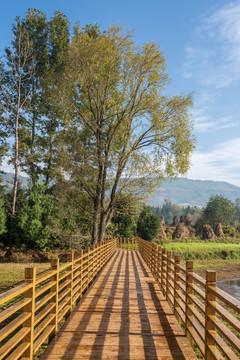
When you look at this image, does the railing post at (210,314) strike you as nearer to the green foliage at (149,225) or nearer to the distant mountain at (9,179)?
the distant mountain at (9,179)

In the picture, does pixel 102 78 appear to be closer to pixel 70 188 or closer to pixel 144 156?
pixel 144 156

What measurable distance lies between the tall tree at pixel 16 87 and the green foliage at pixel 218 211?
41023 mm

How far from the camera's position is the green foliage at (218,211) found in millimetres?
57062

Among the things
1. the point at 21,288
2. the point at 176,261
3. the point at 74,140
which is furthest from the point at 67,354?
the point at 74,140

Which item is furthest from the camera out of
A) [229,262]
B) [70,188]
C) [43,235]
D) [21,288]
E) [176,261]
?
[229,262]

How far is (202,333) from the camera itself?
3963mm

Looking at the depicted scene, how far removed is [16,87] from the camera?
87.3 feet

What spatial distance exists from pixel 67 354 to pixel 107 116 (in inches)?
614

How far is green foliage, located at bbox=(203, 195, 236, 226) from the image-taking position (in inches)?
2247

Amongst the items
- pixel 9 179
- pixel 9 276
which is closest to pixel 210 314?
pixel 9 276

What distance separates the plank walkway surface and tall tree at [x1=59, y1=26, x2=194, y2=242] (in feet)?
33.6

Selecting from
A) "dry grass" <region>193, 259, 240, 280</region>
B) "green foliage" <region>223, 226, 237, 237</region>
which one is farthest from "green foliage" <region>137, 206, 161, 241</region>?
"green foliage" <region>223, 226, 237, 237</region>

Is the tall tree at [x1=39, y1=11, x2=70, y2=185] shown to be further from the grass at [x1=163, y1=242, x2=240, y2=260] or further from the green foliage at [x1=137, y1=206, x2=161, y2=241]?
the grass at [x1=163, y1=242, x2=240, y2=260]

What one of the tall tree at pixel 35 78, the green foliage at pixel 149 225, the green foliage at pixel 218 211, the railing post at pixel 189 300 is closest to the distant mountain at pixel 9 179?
the tall tree at pixel 35 78
